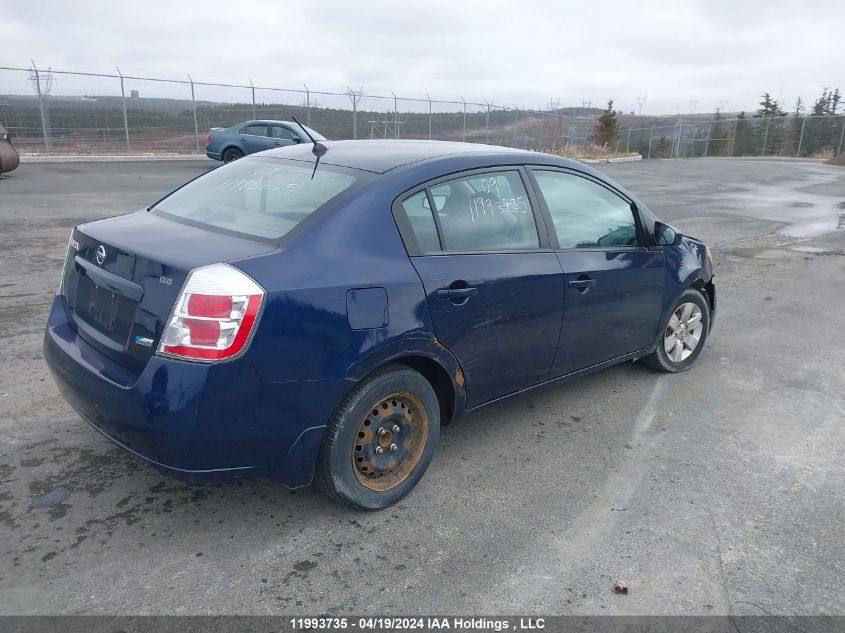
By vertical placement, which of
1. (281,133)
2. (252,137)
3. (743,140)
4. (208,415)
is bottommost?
(208,415)

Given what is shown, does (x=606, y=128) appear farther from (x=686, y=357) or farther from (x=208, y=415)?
(x=208, y=415)

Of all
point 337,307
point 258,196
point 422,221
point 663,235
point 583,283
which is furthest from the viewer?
point 663,235

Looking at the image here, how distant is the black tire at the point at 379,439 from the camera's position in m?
2.92

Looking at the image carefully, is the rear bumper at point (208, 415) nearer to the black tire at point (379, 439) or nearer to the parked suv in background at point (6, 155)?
the black tire at point (379, 439)

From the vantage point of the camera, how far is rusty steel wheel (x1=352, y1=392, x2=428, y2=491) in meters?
3.08

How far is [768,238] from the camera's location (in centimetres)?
1101

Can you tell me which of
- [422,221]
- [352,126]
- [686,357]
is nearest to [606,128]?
[352,126]

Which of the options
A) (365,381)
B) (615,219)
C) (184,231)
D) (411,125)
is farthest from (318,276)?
(411,125)

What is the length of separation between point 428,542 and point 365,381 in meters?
0.76

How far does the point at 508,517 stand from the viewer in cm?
316

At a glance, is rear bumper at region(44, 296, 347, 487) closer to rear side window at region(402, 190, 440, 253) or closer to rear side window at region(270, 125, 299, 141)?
rear side window at region(402, 190, 440, 253)

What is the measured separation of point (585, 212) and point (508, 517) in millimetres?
1955

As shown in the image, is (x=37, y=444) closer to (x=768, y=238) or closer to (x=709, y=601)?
(x=709, y=601)

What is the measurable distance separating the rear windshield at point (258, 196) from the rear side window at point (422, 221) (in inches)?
11.8
